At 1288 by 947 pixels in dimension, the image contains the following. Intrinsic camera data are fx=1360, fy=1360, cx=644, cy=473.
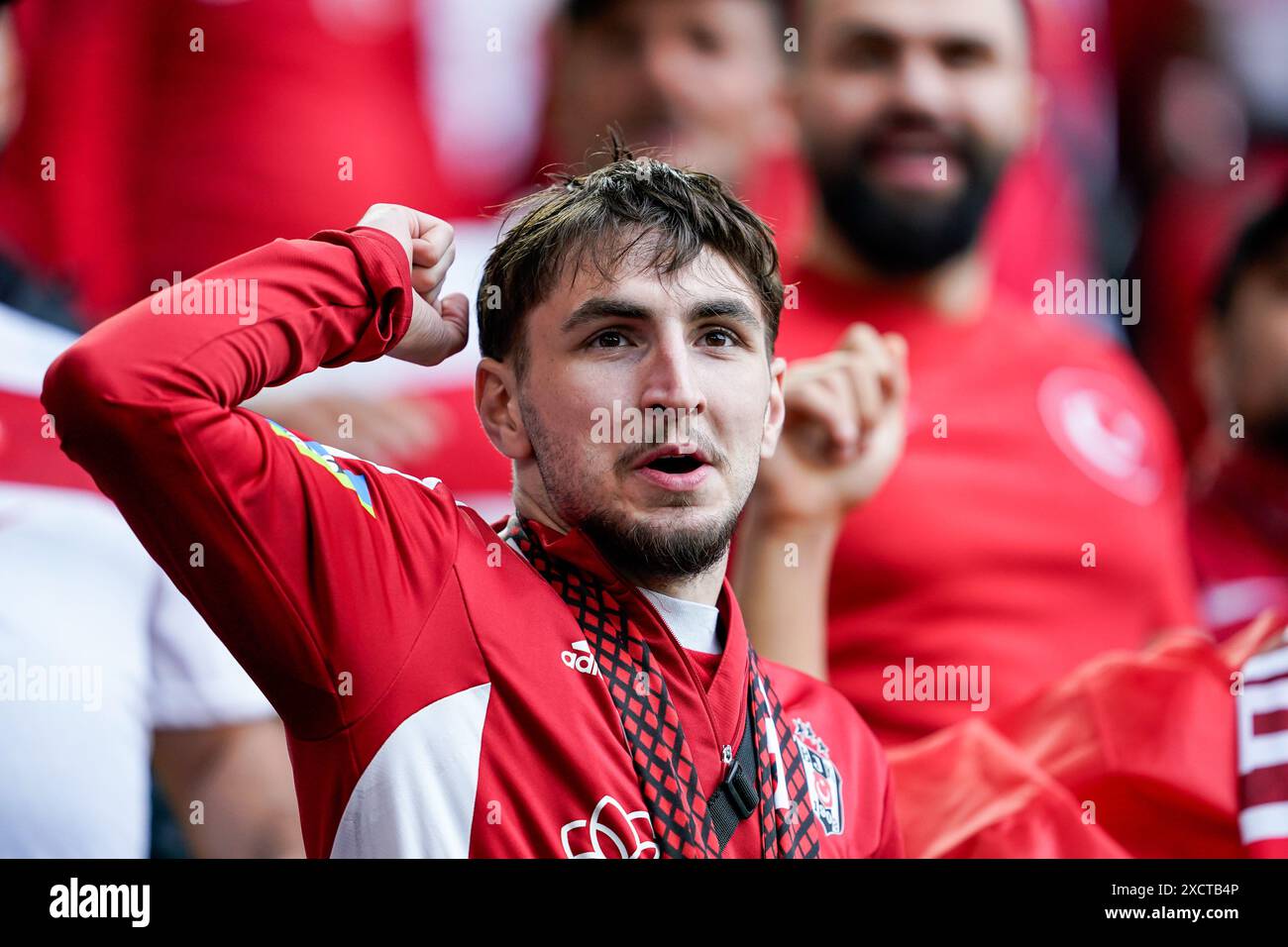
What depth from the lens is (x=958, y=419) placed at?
8.28 feet

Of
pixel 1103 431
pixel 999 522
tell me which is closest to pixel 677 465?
pixel 999 522

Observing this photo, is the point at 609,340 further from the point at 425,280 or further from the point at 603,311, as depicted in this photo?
the point at 425,280

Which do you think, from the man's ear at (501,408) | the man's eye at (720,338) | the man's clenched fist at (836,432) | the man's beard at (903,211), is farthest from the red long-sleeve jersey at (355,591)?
the man's beard at (903,211)

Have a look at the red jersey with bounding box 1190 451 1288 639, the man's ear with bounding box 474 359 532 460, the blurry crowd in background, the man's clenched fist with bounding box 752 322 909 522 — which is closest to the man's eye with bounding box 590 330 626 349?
the man's ear with bounding box 474 359 532 460

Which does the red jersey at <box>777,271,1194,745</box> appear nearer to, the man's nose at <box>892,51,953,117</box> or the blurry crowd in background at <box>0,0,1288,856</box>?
the blurry crowd in background at <box>0,0,1288,856</box>

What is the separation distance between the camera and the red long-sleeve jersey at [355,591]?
3.79 feet

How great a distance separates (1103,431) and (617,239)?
147cm

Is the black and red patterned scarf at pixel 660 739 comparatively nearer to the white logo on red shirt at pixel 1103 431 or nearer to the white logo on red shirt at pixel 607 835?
the white logo on red shirt at pixel 607 835

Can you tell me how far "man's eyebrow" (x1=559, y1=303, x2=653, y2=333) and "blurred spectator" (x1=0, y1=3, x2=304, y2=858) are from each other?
114 cm

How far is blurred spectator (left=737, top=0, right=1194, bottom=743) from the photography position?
2.38 m

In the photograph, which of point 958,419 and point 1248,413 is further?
point 1248,413
